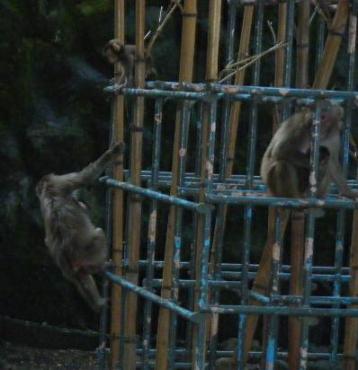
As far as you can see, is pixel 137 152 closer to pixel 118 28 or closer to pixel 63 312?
pixel 118 28

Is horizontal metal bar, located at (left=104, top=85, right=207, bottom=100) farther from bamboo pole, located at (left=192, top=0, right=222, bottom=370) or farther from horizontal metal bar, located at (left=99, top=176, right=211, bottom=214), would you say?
horizontal metal bar, located at (left=99, top=176, right=211, bottom=214)

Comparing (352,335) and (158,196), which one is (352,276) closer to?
(352,335)

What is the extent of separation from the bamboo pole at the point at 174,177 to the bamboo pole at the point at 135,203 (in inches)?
9.8

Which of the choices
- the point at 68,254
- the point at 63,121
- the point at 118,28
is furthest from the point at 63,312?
the point at 118,28

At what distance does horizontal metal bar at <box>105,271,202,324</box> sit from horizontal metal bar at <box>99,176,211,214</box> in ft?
1.46

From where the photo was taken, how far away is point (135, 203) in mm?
6141

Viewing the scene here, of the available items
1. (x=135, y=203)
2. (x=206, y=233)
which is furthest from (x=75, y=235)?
(x=206, y=233)

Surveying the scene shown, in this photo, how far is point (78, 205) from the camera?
7.16m

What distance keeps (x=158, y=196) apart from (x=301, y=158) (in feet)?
2.51

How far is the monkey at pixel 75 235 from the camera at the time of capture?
683 cm

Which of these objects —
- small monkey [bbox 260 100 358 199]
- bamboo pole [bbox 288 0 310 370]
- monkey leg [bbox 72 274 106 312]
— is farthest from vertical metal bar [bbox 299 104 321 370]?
monkey leg [bbox 72 274 106 312]

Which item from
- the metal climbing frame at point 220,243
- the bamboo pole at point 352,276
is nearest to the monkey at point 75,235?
the metal climbing frame at point 220,243

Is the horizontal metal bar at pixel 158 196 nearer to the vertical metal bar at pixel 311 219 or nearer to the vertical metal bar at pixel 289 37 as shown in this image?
the vertical metal bar at pixel 311 219

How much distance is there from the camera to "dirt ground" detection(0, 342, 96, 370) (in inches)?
348
